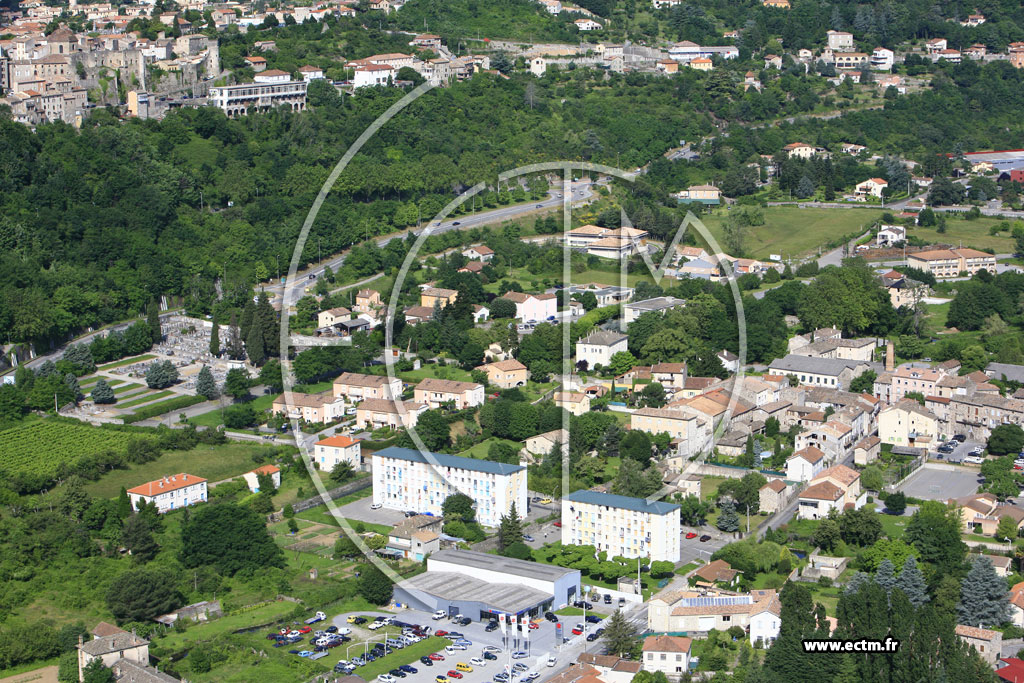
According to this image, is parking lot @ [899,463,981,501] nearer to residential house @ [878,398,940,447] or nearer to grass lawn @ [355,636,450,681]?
residential house @ [878,398,940,447]

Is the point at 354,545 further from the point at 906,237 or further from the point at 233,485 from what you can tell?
the point at 906,237

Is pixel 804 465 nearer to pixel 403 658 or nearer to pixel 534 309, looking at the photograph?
pixel 403 658

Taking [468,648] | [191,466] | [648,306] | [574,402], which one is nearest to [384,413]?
[574,402]

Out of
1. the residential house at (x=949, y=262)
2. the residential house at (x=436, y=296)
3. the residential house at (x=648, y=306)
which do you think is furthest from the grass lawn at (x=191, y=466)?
the residential house at (x=949, y=262)

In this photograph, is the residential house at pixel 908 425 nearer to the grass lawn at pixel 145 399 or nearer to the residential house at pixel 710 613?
the residential house at pixel 710 613

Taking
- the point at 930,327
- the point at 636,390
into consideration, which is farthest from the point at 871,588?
the point at 930,327
